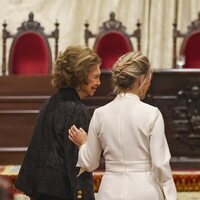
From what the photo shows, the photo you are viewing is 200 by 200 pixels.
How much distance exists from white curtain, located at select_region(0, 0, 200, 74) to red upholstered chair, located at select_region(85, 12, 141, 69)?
44.3 inches

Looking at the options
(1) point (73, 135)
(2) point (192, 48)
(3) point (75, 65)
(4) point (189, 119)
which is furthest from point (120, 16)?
(1) point (73, 135)

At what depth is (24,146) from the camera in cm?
488

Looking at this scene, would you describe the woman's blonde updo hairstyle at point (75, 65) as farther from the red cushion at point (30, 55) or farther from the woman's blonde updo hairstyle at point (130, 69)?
the red cushion at point (30, 55)

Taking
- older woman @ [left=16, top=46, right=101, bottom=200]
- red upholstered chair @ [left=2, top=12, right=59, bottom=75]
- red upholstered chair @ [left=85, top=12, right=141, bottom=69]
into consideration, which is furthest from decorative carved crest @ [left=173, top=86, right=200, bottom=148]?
older woman @ [left=16, top=46, right=101, bottom=200]

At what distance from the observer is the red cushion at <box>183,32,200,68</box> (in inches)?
237

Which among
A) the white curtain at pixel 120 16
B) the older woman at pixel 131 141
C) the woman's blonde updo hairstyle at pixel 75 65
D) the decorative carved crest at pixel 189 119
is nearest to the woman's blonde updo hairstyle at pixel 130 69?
the older woman at pixel 131 141

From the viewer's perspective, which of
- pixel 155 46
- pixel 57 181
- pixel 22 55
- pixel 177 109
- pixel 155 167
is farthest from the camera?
pixel 155 46

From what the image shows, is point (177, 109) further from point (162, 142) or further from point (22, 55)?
point (162, 142)

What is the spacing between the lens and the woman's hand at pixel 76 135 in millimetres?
2038

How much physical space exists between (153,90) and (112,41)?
1.48 metres

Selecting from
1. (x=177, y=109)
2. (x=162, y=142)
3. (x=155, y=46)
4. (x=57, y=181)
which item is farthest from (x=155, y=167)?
(x=155, y=46)

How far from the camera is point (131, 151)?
1997mm

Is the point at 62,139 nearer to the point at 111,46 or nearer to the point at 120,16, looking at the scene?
the point at 111,46

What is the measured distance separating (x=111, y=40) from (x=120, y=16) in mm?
1275
